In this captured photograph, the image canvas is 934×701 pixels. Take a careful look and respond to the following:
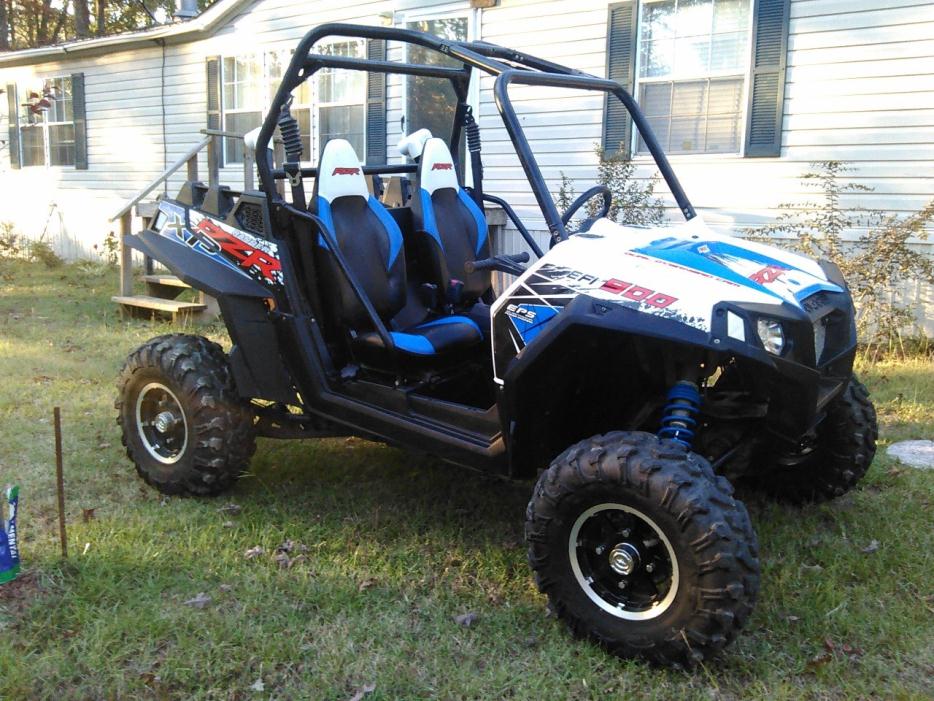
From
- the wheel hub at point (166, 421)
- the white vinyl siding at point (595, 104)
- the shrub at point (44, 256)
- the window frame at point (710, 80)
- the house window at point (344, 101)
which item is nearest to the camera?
the wheel hub at point (166, 421)

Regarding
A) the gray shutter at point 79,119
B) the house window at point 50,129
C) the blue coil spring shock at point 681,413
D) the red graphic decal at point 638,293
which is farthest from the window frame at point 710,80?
the house window at point 50,129

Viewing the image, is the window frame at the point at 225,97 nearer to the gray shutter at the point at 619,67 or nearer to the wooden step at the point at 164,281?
the wooden step at the point at 164,281

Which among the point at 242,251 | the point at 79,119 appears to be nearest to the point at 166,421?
the point at 242,251

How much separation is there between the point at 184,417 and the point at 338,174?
1.34m

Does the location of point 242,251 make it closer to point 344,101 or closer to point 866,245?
point 866,245

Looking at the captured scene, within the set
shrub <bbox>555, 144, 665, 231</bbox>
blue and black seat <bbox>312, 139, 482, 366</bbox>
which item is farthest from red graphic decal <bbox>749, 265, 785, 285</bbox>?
shrub <bbox>555, 144, 665, 231</bbox>

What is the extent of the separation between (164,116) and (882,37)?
10034 millimetres

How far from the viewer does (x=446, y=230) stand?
14.0 feet

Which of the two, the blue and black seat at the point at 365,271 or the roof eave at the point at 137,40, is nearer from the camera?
the blue and black seat at the point at 365,271

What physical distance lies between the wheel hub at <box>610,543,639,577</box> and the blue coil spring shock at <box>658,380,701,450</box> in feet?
1.29

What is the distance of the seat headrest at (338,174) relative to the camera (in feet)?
12.3

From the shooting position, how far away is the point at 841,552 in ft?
11.4

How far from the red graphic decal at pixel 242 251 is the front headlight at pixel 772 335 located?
6.81 feet

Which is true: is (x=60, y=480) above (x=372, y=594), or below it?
above
